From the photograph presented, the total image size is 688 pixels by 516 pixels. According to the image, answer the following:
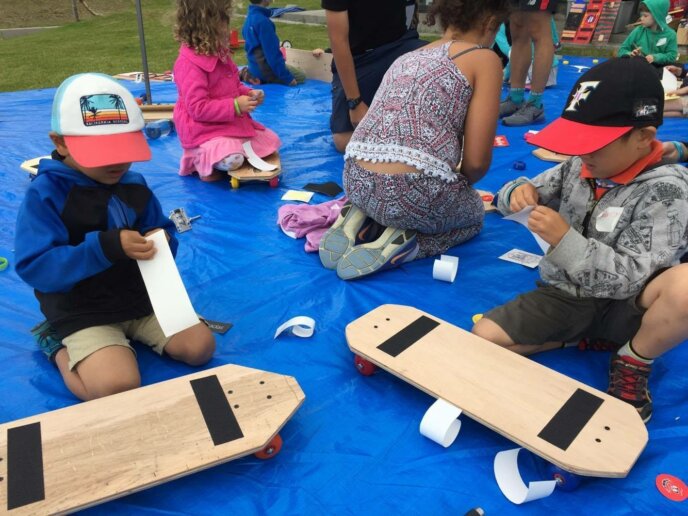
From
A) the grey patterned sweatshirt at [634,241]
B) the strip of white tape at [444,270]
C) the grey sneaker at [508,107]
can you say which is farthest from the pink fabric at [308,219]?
the grey sneaker at [508,107]

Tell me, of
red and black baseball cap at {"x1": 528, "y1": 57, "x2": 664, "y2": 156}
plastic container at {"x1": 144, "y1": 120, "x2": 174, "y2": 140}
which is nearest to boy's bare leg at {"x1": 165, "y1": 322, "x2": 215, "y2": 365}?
red and black baseball cap at {"x1": 528, "y1": 57, "x2": 664, "y2": 156}

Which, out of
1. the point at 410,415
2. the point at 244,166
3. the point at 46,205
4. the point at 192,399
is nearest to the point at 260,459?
the point at 192,399

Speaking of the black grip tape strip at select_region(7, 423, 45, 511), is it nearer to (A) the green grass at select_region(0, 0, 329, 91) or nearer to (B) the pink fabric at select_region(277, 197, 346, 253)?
(B) the pink fabric at select_region(277, 197, 346, 253)

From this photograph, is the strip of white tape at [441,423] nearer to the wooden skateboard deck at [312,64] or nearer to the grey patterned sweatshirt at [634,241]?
the grey patterned sweatshirt at [634,241]

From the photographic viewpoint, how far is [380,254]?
2047 millimetres

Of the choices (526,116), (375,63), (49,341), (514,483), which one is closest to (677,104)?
(526,116)

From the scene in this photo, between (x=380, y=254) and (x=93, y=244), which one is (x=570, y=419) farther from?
(x=93, y=244)

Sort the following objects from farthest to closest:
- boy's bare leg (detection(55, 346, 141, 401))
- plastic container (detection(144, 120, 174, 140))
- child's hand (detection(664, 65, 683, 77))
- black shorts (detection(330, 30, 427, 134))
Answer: child's hand (detection(664, 65, 683, 77)), plastic container (detection(144, 120, 174, 140)), black shorts (detection(330, 30, 427, 134)), boy's bare leg (detection(55, 346, 141, 401))

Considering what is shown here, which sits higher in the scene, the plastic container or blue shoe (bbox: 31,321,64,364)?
the plastic container

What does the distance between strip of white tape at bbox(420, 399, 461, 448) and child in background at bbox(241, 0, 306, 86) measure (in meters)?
4.26

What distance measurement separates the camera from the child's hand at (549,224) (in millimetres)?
1368

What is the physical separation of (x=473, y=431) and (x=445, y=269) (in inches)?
29.6

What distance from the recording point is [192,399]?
1.33m

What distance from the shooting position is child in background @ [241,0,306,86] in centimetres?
481
